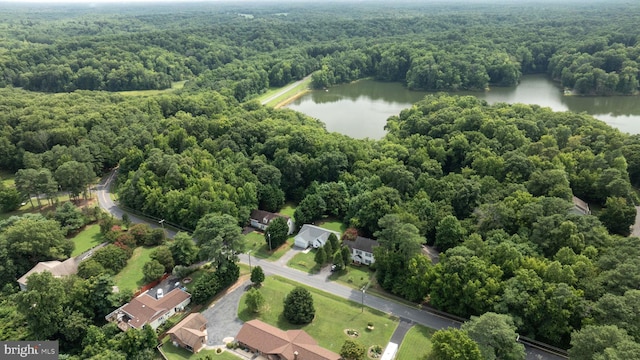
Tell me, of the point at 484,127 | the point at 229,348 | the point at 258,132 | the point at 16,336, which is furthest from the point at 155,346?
the point at 484,127

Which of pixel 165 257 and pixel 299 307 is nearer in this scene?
pixel 299 307

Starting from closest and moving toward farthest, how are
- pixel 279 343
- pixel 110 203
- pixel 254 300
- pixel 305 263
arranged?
1. pixel 279 343
2. pixel 254 300
3. pixel 305 263
4. pixel 110 203

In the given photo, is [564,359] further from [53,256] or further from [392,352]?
[53,256]

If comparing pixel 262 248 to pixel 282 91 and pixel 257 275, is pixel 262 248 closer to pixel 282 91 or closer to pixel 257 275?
pixel 257 275

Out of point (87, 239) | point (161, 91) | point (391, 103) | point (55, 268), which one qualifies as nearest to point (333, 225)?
point (87, 239)

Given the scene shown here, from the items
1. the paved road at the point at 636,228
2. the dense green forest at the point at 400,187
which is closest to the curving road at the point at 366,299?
the dense green forest at the point at 400,187
